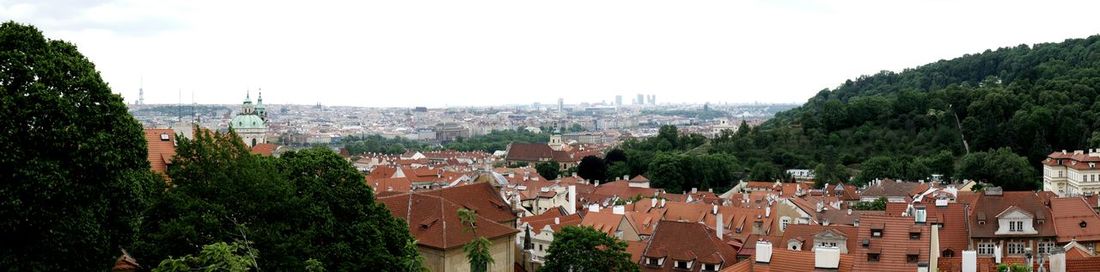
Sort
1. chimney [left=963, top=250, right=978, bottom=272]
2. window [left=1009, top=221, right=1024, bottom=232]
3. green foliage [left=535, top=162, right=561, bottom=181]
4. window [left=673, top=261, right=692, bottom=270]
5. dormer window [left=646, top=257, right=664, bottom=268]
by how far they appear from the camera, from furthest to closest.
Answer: green foliage [left=535, top=162, right=561, bottom=181] → window [left=1009, top=221, right=1024, bottom=232] → dormer window [left=646, top=257, right=664, bottom=268] → window [left=673, top=261, right=692, bottom=270] → chimney [left=963, top=250, right=978, bottom=272]

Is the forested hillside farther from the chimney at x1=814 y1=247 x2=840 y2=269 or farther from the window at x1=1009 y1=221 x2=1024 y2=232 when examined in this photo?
the chimney at x1=814 y1=247 x2=840 y2=269

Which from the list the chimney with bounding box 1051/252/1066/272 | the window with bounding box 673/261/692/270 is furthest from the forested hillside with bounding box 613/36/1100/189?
the chimney with bounding box 1051/252/1066/272

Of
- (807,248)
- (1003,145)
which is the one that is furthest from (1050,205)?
(1003,145)

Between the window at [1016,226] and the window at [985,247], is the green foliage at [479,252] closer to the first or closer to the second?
the window at [985,247]

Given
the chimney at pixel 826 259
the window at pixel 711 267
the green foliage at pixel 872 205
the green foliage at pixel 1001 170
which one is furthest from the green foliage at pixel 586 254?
the green foliage at pixel 1001 170

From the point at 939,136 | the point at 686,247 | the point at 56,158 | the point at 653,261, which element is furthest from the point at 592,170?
the point at 56,158

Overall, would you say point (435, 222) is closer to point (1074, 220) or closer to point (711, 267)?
point (711, 267)
